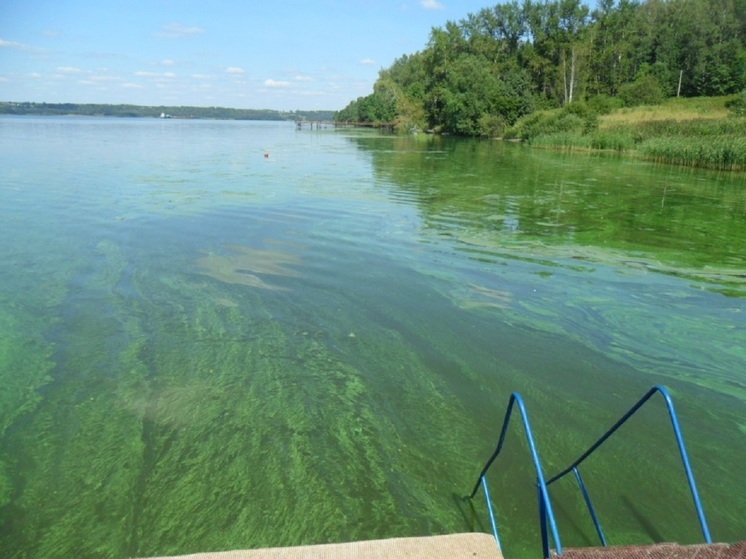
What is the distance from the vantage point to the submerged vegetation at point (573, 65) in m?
50.7

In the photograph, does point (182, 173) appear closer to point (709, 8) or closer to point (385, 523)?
point (385, 523)

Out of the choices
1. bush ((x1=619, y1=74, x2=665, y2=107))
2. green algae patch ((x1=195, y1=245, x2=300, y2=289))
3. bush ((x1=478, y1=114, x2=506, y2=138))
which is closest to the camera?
green algae patch ((x1=195, y1=245, x2=300, y2=289))

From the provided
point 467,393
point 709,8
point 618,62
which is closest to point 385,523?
point 467,393

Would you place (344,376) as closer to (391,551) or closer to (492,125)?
(391,551)

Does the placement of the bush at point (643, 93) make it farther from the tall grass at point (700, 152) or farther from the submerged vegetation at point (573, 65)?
the tall grass at point (700, 152)

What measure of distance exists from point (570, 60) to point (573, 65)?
407 centimetres

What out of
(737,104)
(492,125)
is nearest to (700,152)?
(737,104)

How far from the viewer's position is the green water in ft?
10.9

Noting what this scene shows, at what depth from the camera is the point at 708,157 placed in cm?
2209

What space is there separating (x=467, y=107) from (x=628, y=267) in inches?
1923

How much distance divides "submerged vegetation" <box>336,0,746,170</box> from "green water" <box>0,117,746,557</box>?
36.0 meters

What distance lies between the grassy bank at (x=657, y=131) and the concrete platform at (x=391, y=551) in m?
23.3

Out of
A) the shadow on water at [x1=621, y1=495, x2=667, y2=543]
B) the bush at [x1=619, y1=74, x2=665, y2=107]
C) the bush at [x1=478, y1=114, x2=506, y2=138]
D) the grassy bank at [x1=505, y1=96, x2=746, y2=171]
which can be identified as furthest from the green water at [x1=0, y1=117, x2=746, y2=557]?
the bush at [x1=619, y1=74, x2=665, y2=107]

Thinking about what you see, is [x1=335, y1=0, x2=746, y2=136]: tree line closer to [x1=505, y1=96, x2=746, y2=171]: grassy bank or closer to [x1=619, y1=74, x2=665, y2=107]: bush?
[x1=619, y1=74, x2=665, y2=107]: bush
